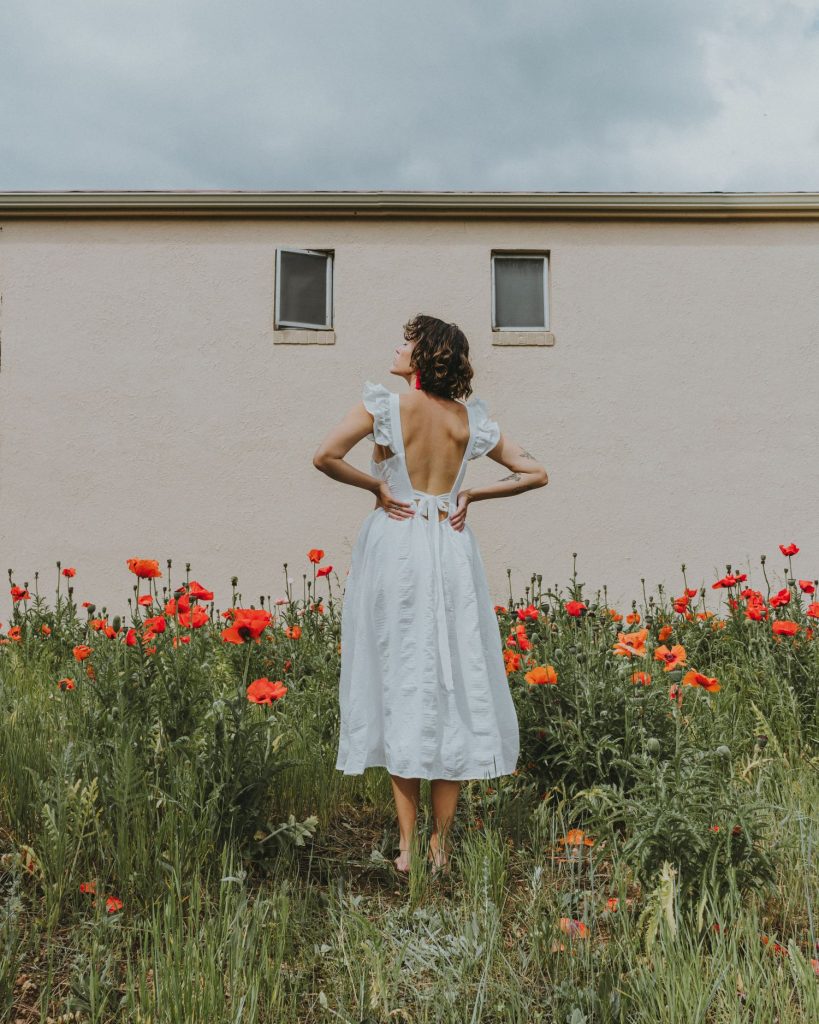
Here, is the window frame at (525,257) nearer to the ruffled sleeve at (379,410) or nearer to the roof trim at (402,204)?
the roof trim at (402,204)

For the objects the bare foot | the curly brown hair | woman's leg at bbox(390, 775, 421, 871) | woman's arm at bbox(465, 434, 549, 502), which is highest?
the curly brown hair

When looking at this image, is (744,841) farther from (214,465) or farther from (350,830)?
(214,465)

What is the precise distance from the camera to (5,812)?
2670 mm

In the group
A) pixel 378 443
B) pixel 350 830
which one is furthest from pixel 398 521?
pixel 350 830

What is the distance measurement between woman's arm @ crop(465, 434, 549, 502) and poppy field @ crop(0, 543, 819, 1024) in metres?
0.72

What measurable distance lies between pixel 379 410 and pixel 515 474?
665 mm

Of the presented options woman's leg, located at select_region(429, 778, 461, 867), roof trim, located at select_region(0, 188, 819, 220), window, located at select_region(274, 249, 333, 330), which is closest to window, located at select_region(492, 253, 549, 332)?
roof trim, located at select_region(0, 188, 819, 220)

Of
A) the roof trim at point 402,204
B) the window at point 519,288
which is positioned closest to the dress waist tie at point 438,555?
the window at point 519,288

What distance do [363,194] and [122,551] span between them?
15.1 ft

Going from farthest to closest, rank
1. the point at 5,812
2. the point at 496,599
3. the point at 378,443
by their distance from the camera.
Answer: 1. the point at 496,599
2. the point at 378,443
3. the point at 5,812

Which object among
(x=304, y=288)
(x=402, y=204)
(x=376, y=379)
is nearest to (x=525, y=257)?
(x=402, y=204)

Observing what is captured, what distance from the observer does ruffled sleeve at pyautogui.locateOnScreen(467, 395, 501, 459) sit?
3014 mm

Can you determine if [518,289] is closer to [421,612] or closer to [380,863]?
[421,612]

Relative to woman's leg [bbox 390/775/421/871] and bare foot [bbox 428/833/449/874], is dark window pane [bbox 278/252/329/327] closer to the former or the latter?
woman's leg [bbox 390/775/421/871]
